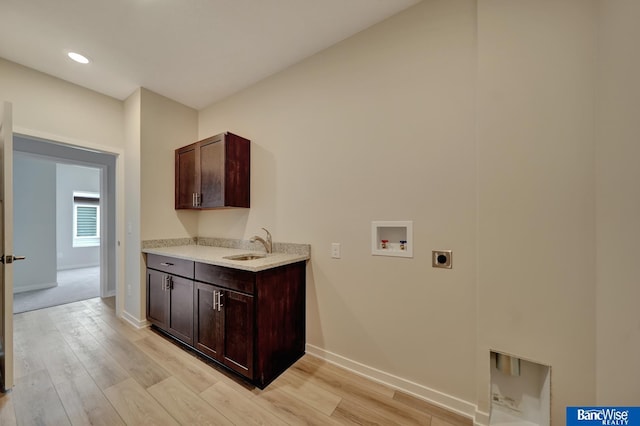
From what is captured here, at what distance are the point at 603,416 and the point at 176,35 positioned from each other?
11.5 feet

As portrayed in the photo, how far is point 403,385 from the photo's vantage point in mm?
1661

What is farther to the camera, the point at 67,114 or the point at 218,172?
the point at 67,114

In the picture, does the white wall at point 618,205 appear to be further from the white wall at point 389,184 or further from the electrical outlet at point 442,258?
the electrical outlet at point 442,258

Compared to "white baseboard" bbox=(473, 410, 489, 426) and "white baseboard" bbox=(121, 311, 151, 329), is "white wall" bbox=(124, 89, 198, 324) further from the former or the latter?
"white baseboard" bbox=(473, 410, 489, 426)

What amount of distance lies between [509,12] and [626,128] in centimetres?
87

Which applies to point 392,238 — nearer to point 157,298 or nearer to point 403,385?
point 403,385

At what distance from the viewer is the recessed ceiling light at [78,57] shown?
84.8 inches

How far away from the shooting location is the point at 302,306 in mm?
2119

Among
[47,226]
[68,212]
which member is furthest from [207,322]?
[68,212]

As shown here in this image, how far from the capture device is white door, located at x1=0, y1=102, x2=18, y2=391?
63.5 inches

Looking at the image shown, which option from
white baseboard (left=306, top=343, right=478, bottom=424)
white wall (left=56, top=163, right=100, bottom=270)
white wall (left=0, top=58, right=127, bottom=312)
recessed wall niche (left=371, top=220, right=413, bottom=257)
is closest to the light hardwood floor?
white baseboard (left=306, top=343, right=478, bottom=424)

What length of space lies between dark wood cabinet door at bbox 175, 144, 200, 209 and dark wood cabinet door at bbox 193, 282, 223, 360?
3.73 feet

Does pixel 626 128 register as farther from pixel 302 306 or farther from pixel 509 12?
pixel 302 306

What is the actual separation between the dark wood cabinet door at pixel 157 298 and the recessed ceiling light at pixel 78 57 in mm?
2168
